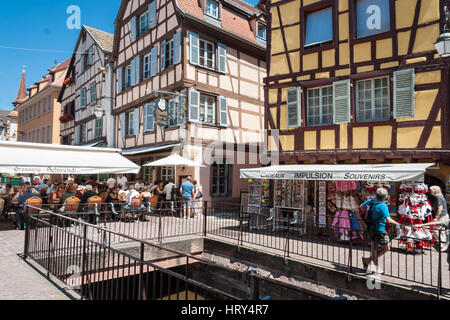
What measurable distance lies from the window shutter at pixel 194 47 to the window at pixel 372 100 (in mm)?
7844

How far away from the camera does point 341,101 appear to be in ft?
34.8

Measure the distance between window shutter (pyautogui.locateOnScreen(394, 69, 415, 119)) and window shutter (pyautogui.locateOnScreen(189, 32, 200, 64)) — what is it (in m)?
8.98

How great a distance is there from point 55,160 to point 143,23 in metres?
11.2

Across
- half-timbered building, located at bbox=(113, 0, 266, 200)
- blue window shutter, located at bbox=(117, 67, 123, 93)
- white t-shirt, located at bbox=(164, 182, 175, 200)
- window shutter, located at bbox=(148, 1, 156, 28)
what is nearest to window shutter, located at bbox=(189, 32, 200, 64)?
half-timbered building, located at bbox=(113, 0, 266, 200)

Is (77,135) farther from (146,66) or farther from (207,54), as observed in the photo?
(207,54)

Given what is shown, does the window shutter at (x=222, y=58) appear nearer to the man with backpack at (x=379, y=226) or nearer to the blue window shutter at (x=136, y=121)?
the blue window shutter at (x=136, y=121)

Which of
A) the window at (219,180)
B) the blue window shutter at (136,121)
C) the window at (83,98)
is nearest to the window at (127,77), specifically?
the blue window shutter at (136,121)

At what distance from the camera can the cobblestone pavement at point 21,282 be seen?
4.66m

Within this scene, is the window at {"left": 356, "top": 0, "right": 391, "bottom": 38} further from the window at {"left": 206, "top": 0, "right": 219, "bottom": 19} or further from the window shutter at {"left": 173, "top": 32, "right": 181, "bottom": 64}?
the window at {"left": 206, "top": 0, "right": 219, "bottom": 19}

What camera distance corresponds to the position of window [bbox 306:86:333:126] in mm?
11133

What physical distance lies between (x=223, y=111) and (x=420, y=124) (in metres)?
9.30

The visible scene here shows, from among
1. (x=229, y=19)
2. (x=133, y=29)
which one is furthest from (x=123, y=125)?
(x=229, y=19)
